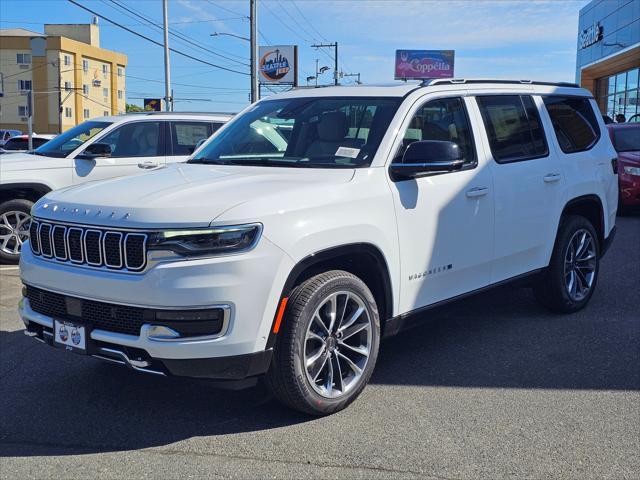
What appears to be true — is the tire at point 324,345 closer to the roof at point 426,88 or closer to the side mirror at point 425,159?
the side mirror at point 425,159

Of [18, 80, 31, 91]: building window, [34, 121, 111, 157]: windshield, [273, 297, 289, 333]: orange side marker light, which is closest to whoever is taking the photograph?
[273, 297, 289, 333]: orange side marker light

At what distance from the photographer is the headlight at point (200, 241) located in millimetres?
3480

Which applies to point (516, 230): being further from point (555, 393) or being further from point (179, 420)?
point (179, 420)

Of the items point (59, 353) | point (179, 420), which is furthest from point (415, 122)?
point (59, 353)

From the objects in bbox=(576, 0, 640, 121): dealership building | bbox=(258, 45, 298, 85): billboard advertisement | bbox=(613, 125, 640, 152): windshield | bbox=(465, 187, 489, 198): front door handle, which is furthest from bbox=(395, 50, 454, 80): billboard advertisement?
bbox=(465, 187, 489, 198): front door handle

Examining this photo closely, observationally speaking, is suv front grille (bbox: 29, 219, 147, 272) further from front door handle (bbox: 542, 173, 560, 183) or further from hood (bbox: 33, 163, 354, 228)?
front door handle (bbox: 542, 173, 560, 183)

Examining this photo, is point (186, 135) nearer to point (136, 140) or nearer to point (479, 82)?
point (136, 140)

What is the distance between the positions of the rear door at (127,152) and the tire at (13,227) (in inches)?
27.7

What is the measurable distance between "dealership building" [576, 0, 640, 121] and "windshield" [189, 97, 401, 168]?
26.8m

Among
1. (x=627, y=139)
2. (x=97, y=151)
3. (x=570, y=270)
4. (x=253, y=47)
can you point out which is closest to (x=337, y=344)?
(x=570, y=270)

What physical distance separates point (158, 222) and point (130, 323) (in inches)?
21.1

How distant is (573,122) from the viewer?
20.5 ft

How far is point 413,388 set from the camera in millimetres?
4539

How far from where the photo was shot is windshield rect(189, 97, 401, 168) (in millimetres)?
4582
